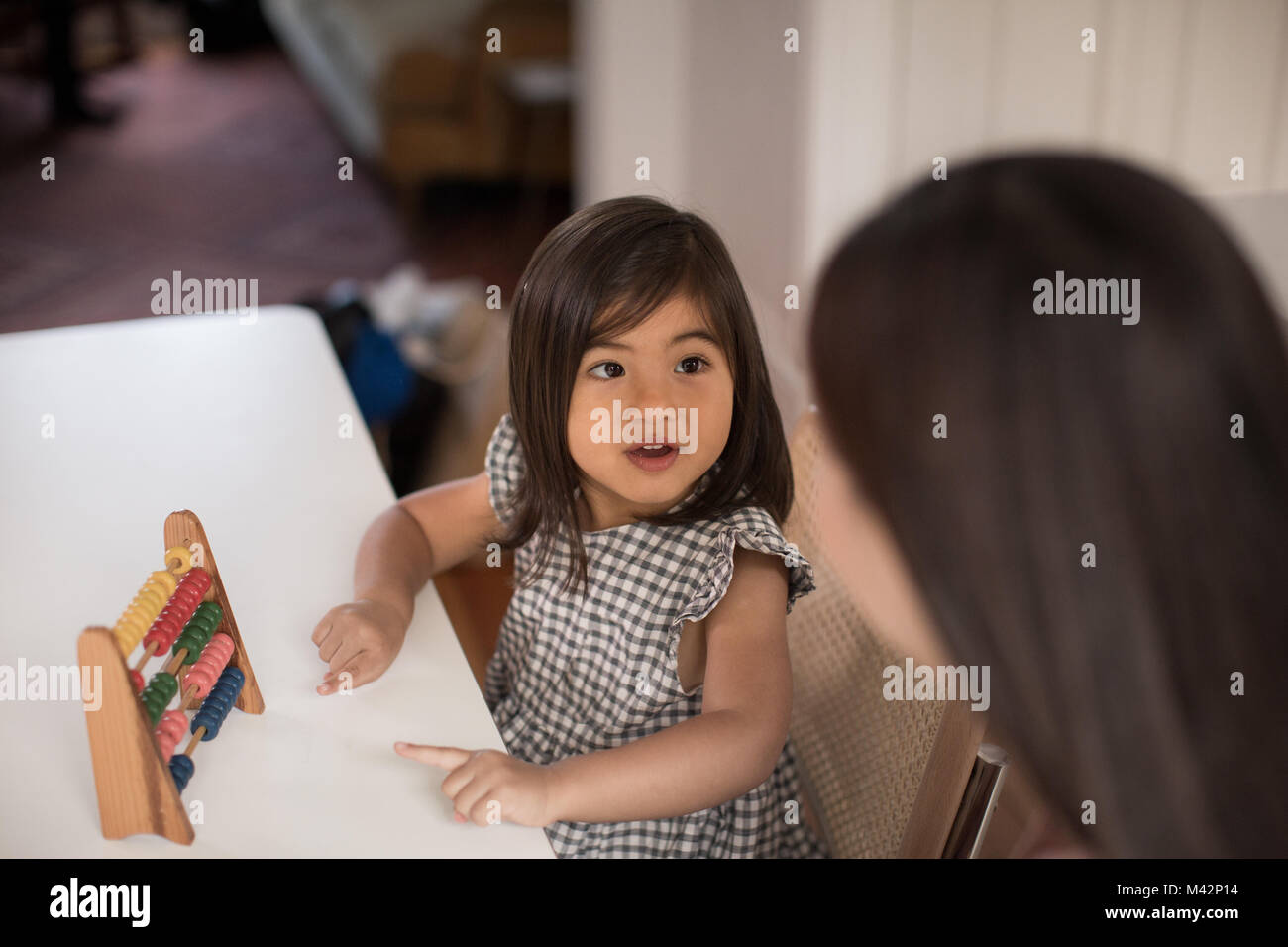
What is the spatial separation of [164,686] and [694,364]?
516mm

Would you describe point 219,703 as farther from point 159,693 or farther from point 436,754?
point 436,754

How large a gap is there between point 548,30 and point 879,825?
3252mm

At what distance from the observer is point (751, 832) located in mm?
1190

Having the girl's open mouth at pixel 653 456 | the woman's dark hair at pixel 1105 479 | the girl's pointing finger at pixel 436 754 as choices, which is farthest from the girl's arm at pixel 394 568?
the woman's dark hair at pixel 1105 479

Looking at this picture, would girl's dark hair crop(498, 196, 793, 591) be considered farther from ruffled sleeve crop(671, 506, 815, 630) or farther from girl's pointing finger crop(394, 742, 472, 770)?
girl's pointing finger crop(394, 742, 472, 770)

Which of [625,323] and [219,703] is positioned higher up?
[625,323]

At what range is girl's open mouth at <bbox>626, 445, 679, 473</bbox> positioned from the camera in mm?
1084

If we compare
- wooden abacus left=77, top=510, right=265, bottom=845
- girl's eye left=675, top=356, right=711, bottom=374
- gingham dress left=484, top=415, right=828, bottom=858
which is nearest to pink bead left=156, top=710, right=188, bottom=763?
wooden abacus left=77, top=510, right=265, bottom=845

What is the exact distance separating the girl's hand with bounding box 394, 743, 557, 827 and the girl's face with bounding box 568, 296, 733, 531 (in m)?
0.31

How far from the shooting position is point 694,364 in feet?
3.55

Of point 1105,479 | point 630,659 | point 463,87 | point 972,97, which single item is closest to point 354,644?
point 630,659

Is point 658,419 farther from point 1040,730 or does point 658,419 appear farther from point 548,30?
point 548,30

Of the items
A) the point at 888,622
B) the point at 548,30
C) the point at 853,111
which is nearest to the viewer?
the point at 888,622
